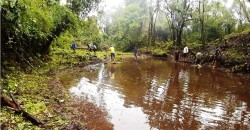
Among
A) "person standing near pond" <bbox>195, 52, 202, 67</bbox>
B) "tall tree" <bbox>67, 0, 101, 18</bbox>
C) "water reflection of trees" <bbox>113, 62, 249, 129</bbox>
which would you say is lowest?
"water reflection of trees" <bbox>113, 62, 249, 129</bbox>

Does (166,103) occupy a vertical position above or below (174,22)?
below

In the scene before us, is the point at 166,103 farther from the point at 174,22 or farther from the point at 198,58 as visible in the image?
the point at 174,22

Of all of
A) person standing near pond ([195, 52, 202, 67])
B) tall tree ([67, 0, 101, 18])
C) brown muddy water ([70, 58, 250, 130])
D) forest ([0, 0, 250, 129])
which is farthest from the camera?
person standing near pond ([195, 52, 202, 67])

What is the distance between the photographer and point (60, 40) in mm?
23672

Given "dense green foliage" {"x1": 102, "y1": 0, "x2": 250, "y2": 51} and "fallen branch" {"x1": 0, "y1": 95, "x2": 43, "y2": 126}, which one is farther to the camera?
"dense green foliage" {"x1": 102, "y1": 0, "x2": 250, "y2": 51}

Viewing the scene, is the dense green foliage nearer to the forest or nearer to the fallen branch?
the forest

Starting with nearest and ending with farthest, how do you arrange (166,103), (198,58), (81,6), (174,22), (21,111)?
(21,111) → (166,103) → (81,6) → (198,58) → (174,22)

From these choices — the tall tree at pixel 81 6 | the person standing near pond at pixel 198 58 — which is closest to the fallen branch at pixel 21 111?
the tall tree at pixel 81 6

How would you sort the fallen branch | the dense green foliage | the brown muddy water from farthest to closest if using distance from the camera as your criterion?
the dense green foliage → the brown muddy water → the fallen branch

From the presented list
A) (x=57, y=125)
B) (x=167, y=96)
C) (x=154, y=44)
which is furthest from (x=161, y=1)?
(x=57, y=125)

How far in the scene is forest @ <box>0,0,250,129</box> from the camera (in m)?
9.58

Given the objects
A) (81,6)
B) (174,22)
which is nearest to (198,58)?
(81,6)

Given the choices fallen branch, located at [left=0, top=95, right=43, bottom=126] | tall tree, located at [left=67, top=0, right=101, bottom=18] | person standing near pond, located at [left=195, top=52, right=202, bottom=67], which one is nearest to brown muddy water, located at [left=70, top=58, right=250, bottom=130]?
fallen branch, located at [left=0, top=95, right=43, bottom=126]

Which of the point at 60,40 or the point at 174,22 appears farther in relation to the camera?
the point at 174,22
